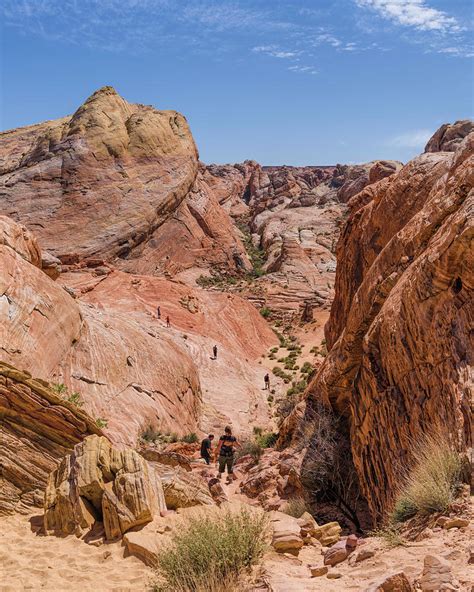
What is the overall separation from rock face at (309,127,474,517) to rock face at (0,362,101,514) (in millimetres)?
5571

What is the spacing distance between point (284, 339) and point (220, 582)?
125 ft

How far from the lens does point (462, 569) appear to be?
15.8 ft

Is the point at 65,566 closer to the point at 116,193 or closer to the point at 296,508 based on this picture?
the point at 296,508

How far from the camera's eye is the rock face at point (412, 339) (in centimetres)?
788

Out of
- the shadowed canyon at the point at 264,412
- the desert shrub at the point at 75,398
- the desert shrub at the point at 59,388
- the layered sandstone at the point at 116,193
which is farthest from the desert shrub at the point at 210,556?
the layered sandstone at the point at 116,193

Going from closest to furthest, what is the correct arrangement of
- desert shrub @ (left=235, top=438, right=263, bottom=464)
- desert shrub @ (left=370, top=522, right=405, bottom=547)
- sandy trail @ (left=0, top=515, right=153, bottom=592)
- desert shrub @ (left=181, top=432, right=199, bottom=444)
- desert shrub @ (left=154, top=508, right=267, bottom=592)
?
desert shrub @ (left=154, top=508, right=267, bottom=592) < desert shrub @ (left=370, top=522, right=405, bottom=547) < sandy trail @ (left=0, top=515, right=153, bottom=592) < desert shrub @ (left=235, top=438, right=263, bottom=464) < desert shrub @ (left=181, top=432, right=199, bottom=444)

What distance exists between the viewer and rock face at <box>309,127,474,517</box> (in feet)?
25.9

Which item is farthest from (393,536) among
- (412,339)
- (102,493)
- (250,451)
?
(250,451)

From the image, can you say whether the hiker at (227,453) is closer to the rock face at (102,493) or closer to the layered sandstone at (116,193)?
the rock face at (102,493)

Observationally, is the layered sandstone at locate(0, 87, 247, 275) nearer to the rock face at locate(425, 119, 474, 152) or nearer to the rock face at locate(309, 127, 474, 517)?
the rock face at locate(425, 119, 474, 152)

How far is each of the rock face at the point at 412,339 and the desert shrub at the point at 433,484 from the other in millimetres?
273

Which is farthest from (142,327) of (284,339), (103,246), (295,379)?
(103,246)

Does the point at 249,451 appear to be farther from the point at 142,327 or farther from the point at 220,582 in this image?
the point at 220,582

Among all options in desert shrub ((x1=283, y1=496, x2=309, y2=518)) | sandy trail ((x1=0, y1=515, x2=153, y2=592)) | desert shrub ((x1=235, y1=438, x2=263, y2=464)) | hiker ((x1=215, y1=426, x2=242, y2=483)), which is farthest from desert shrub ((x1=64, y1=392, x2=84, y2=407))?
sandy trail ((x1=0, y1=515, x2=153, y2=592))
